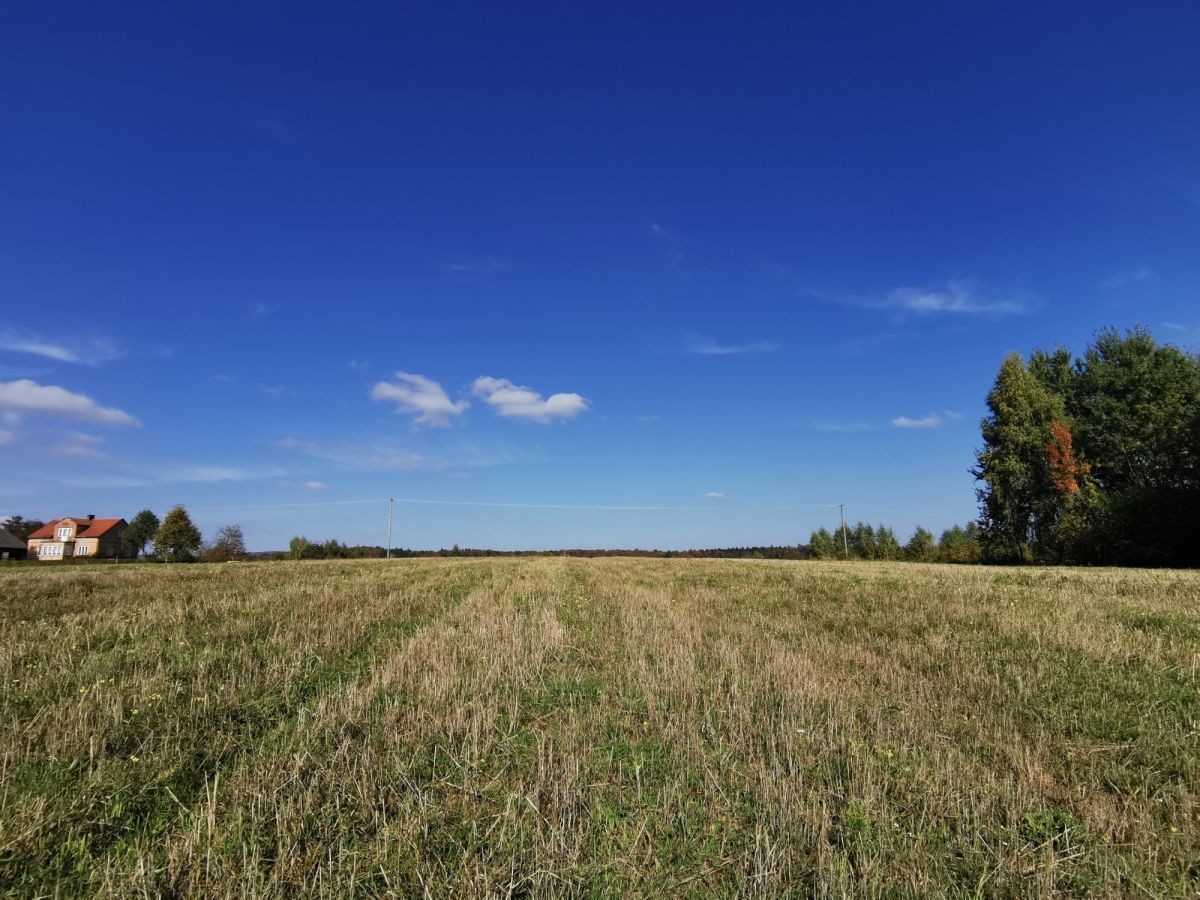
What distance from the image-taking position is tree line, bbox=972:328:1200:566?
4412 cm

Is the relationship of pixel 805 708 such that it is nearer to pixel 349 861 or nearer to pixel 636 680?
pixel 636 680

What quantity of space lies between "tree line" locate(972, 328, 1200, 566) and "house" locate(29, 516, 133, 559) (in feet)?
493

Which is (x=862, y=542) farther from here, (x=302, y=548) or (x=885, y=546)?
(x=302, y=548)

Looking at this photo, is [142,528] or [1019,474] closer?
[1019,474]

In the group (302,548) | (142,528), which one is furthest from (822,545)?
(142,528)

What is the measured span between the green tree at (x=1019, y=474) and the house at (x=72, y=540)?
14901cm

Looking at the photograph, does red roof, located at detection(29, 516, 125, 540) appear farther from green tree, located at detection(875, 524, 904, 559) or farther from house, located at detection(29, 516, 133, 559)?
green tree, located at detection(875, 524, 904, 559)

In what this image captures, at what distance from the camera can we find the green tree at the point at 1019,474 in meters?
50.8

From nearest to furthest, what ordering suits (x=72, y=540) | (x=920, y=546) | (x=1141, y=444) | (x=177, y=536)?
(x=1141, y=444) < (x=920, y=546) < (x=177, y=536) < (x=72, y=540)

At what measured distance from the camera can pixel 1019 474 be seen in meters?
50.3

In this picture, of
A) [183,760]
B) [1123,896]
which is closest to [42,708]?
[183,760]

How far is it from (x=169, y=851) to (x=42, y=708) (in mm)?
4414

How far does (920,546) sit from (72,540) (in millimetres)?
157519

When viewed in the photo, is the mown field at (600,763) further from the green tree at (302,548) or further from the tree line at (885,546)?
the green tree at (302,548)
